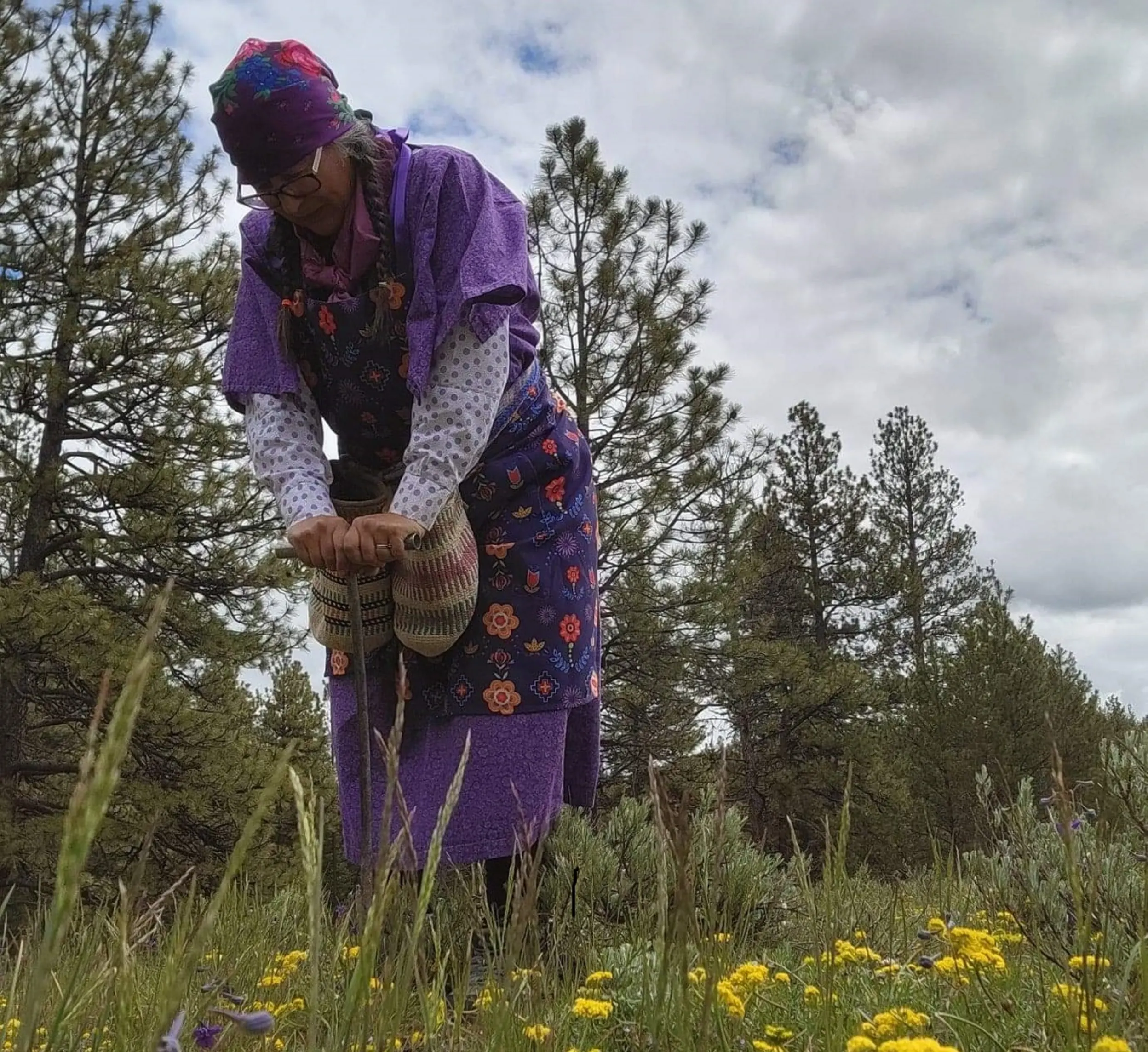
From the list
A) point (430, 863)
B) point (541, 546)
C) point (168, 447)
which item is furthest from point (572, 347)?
point (430, 863)

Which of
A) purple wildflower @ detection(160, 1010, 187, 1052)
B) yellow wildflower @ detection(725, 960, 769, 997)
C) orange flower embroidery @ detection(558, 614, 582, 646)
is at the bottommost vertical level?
yellow wildflower @ detection(725, 960, 769, 997)

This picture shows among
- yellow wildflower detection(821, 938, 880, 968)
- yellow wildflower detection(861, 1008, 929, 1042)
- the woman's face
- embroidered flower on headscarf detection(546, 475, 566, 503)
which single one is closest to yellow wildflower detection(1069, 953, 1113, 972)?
yellow wildflower detection(861, 1008, 929, 1042)

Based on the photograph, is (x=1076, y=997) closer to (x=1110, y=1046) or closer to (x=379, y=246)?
(x=1110, y=1046)

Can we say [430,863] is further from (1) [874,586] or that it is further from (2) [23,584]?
(1) [874,586]

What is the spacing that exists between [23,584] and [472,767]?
6691mm

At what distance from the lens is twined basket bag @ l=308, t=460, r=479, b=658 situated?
1759 millimetres

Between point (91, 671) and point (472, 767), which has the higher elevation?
point (91, 671)

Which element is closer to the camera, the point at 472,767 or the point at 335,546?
the point at 335,546

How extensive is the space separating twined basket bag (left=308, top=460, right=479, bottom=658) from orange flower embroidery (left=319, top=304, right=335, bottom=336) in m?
0.26

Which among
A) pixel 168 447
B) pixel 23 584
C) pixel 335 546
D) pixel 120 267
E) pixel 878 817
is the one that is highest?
pixel 120 267

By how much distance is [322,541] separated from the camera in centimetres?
154

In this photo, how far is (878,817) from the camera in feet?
47.5

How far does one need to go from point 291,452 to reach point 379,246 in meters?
0.42

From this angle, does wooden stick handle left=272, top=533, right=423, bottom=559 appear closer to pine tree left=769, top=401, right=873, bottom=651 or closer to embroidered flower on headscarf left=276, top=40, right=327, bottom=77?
embroidered flower on headscarf left=276, top=40, right=327, bottom=77
